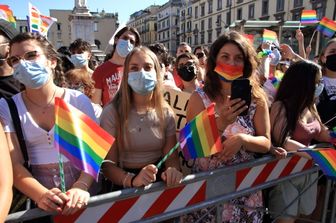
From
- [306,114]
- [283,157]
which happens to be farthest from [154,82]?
[306,114]

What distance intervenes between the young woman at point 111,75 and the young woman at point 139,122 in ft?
4.38

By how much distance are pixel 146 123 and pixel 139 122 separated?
49 mm

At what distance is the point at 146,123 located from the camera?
7.18 ft

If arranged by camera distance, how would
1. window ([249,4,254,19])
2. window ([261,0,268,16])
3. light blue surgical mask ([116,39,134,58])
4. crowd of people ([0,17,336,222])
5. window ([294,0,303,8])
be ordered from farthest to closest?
window ([249,4,254,19]) < window ([261,0,268,16]) < window ([294,0,303,8]) < light blue surgical mask ([116,39,134,58]) < crowd of people ([0,17,336,222])

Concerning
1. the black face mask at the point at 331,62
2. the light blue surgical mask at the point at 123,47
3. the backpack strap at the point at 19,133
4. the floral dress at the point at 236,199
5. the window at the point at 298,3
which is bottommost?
the floral dress at the point at 236,199

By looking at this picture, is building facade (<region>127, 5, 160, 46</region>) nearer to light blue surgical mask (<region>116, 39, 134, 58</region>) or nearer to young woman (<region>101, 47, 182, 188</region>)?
light blue surgical mask (<region>116, 39, 134, 58</region>)

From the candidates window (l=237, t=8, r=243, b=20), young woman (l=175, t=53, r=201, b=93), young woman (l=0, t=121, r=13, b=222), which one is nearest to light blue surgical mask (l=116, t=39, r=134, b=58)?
young woman (l=175, t=53, r=201, b=93)

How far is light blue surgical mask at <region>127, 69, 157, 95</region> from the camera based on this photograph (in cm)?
220

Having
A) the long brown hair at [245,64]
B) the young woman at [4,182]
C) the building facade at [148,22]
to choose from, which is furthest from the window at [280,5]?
the building facade at [148,22]

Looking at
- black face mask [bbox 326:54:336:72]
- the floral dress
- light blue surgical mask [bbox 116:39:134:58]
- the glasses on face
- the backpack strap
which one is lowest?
the floral dress

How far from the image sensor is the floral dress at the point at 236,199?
7.43 ft

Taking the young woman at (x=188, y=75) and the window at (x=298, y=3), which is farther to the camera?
the window at (x=298, y=3)

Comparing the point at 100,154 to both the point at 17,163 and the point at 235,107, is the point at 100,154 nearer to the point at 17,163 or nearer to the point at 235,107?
the point at 17,163

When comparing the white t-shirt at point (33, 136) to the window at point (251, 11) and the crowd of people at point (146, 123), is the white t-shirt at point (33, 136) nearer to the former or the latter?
the crowd of people at point (146, 123)
